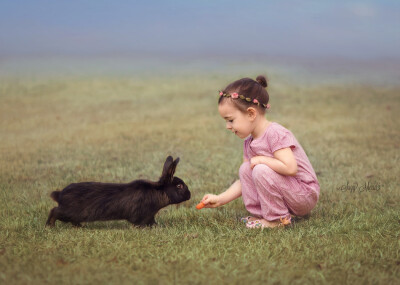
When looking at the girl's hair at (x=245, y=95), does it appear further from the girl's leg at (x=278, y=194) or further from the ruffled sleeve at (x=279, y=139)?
the girl's leg at (x=278, y=194)

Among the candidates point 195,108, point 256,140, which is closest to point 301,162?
point 256,140

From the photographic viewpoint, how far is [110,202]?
14.5ft

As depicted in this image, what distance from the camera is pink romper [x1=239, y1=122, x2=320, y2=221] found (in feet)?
14.3

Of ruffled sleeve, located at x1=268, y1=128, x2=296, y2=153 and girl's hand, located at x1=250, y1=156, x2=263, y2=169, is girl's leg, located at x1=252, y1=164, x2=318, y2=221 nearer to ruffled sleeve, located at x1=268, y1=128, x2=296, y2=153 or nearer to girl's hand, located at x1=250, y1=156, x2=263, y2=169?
girl's hand, located at x1=250, y1=156, x2=263, y2=169

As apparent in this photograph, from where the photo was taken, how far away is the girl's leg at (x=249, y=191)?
4629 mm

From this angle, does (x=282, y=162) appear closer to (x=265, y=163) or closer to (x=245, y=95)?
(x=265, y=163)

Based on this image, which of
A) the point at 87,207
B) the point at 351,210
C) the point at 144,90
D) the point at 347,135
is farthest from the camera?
the point at 144,90

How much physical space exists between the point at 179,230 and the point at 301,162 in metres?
1.33

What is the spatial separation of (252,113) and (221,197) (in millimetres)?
900

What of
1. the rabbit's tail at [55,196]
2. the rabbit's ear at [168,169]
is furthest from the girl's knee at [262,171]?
the rabbit's tail at [55,196]

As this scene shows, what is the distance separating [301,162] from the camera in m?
4.57

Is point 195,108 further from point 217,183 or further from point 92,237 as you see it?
point 92,237

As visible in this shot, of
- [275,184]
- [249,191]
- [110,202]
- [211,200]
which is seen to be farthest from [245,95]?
[110,202]

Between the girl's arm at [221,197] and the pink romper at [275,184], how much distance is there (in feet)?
0.36
